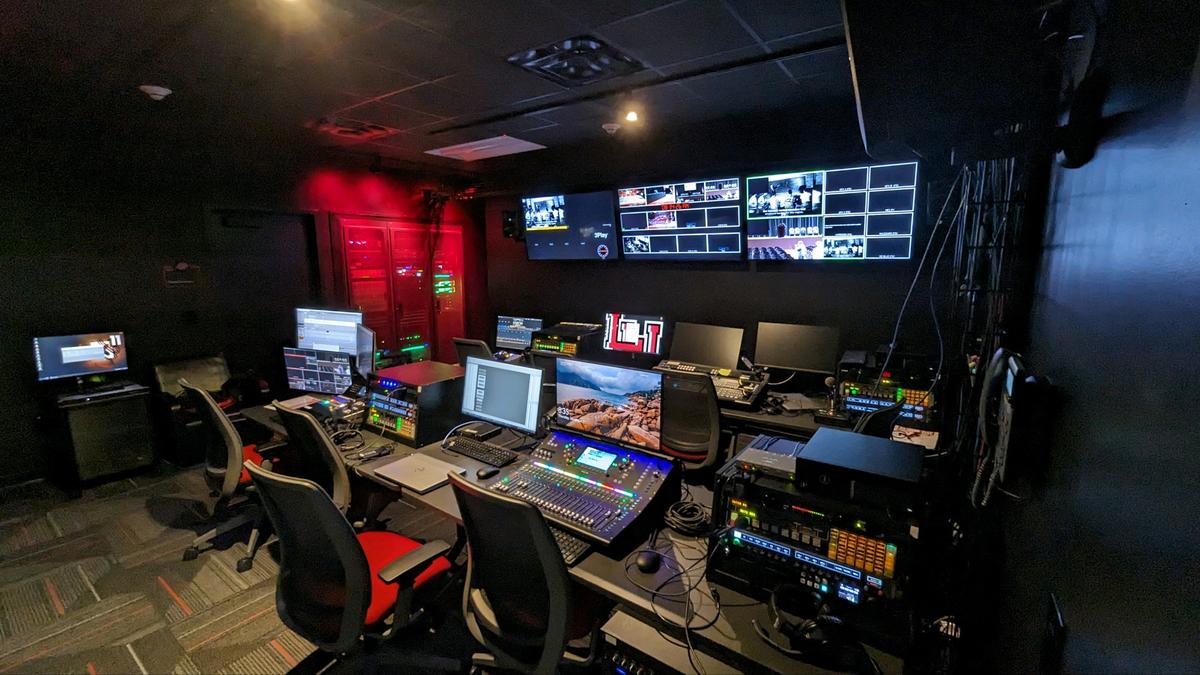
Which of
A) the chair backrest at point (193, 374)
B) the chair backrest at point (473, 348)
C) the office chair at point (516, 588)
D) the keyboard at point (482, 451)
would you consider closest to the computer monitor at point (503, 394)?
the keyboard at point (482, 451)

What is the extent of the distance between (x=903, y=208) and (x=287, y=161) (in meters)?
5.39

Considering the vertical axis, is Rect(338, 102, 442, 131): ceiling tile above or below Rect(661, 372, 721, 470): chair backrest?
above

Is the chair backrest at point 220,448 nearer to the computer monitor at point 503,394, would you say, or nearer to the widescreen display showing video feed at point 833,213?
the computer monitor at point 503,394

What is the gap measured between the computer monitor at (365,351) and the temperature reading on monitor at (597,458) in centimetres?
243

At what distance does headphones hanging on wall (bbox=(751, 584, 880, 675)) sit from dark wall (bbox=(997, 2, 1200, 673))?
42 centimetres

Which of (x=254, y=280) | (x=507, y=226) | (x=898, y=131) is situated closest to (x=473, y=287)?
(x=507, y=226)

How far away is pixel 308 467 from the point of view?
8.14 feet

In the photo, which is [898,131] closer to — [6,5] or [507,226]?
[6,5]

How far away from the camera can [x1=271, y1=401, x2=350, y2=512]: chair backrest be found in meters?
2.20

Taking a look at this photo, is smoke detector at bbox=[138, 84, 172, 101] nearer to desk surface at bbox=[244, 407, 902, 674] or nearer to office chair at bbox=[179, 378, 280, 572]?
office chair at bbox=[179, 378, 280, 572]

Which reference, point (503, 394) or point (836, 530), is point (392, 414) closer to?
point (503, 394)

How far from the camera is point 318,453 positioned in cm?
233

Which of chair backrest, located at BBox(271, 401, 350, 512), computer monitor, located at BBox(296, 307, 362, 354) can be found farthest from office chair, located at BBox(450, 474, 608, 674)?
computer monitor, located at BBox(296, 307, 362, 354)

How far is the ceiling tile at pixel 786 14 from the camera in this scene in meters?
2.16
